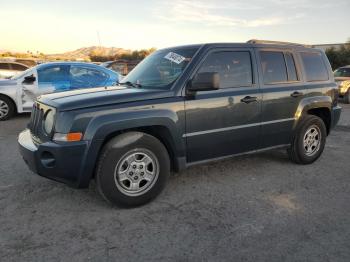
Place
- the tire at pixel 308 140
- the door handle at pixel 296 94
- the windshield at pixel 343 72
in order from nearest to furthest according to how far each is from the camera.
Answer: the door handle at pixel 296 94
the tire at pixel 308 140
the windshield at pixel 343 72

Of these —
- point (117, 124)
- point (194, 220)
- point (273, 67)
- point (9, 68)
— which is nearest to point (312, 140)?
point (273, 67)

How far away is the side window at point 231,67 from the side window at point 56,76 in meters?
6.01

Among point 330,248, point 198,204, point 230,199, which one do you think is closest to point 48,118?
point 198,204

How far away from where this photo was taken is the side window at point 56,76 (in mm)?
9391

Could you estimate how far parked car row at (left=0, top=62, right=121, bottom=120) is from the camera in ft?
30.7

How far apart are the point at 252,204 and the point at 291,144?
175 cm

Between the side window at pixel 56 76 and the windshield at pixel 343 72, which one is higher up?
the side window at pixel 56 76

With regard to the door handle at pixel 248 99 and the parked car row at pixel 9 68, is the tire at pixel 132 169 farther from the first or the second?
the parked car row at pixel 9 68

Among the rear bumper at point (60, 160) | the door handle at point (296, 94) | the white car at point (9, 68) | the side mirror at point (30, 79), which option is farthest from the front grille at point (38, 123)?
the white car at point (9, 68)

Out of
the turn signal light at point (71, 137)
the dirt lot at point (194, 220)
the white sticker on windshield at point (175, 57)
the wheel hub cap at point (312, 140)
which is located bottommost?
the dirt lot at point (194, 220)

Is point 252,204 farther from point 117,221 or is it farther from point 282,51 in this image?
point 282,51

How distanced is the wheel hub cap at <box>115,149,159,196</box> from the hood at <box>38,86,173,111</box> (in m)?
0.59

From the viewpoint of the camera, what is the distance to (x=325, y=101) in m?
5.67

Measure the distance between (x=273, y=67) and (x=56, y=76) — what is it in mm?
6367
